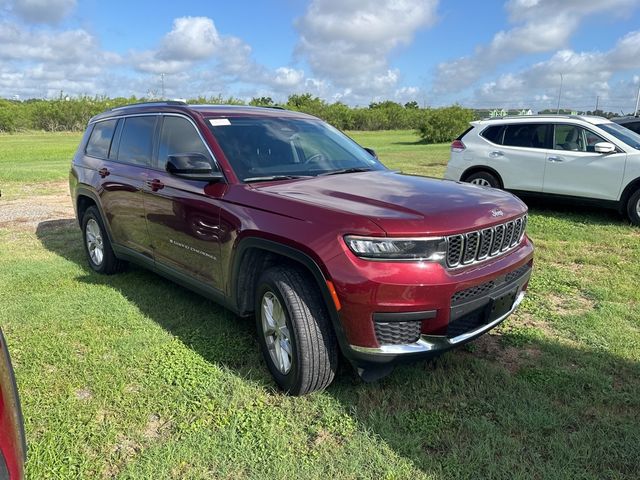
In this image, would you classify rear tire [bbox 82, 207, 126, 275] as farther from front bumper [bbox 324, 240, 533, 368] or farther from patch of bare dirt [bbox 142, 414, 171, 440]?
front bumper [bbox 324, 240, 533, 368]

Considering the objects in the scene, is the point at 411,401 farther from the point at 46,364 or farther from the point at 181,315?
the point at 46,364

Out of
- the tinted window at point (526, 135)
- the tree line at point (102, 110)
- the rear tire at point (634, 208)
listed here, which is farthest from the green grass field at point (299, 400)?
the tree line at point (102, 110)

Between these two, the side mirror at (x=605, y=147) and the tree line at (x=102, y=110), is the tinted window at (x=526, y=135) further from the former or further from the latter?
the tree line at (x=102, y=110)

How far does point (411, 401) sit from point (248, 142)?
2189 mm

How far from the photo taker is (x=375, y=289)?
2.71 meters

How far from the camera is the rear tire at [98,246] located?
546 centimetres

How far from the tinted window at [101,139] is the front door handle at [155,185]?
130cm

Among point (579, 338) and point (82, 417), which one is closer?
point (82, 417)

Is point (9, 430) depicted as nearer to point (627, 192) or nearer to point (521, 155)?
point (627, 192)

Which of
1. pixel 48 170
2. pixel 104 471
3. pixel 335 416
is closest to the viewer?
pixel 104 471

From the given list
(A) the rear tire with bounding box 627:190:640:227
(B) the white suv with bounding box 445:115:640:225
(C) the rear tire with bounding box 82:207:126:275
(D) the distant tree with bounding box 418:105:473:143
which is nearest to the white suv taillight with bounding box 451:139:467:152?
(B) the white suv with bounding box 445:115:640:225

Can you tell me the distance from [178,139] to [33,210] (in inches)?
271

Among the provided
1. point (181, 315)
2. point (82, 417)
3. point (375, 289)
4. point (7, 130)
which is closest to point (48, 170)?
point (181, 315)

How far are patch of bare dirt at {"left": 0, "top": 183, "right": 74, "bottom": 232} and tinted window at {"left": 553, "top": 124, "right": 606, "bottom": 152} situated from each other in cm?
835
